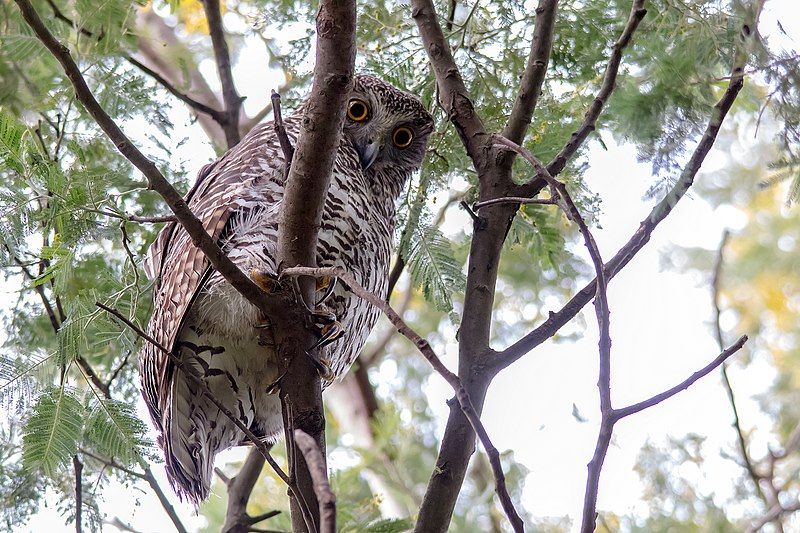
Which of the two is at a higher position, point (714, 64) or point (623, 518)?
point (623, 518)

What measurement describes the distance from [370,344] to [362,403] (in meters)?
0.73

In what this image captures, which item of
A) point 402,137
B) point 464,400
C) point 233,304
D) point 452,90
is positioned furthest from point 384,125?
point 464,400

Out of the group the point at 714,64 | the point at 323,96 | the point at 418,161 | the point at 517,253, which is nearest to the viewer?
the point at 323,96

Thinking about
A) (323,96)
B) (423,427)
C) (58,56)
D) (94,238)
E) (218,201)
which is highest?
(423,427)

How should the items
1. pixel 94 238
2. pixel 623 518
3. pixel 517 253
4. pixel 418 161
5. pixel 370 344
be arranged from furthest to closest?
pixel 370 344 → pixel 623 518 → pixel 517 253 → pixel 418 161 → pixel 94 238

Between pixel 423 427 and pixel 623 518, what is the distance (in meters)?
1.65

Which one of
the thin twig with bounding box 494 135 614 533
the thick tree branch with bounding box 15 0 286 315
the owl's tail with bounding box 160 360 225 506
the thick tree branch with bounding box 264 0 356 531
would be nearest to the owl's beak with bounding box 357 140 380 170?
the owl's tail with bounding box 160 360 225 506

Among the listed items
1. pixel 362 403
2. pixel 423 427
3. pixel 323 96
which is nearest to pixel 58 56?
pixel 323 96

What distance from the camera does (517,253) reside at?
494 centimetres

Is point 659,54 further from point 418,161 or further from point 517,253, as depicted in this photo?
point 517,253

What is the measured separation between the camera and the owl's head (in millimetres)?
3898

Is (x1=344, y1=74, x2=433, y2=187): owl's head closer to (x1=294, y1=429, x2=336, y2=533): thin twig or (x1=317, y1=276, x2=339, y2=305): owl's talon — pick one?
(x1=317, y1=276, x2=339, y2=305): owl's talon

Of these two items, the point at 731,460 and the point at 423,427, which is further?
the point at 423,427

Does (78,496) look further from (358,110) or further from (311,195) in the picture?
(358,110)
